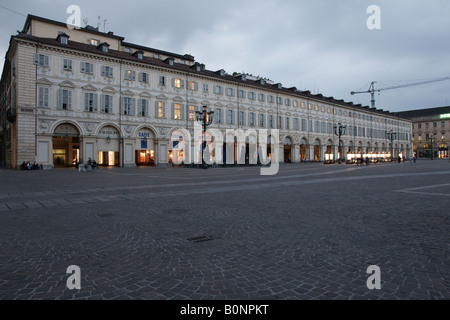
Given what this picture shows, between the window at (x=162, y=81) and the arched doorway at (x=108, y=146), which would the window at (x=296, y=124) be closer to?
the window at (x=162, y=81)

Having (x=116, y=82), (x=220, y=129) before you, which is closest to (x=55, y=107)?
(x=116, y=82)

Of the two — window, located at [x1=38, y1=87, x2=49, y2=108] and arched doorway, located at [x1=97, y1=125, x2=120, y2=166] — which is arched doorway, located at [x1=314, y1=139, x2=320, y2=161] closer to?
arched doorway, located at [x1=97, y1=125, x2=120, y2=166]

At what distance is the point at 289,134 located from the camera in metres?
58.4

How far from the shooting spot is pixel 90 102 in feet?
117

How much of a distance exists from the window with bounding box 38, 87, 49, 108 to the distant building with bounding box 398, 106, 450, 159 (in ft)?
367

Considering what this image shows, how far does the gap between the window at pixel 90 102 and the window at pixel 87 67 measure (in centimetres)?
273

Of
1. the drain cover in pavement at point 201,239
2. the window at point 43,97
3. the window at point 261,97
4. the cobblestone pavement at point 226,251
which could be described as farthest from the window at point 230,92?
the drain cover in pavement at point 201,239

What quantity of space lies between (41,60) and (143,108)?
42.1 ft

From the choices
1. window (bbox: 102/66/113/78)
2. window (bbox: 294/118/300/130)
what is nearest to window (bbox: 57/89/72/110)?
window (bbox: 102/66/113/78)

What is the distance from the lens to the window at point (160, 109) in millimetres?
41188

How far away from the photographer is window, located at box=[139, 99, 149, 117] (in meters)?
39.7

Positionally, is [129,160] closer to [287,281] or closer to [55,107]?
[55,107]

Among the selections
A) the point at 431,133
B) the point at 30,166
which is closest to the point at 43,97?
the point at 30,166
